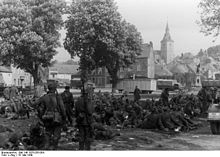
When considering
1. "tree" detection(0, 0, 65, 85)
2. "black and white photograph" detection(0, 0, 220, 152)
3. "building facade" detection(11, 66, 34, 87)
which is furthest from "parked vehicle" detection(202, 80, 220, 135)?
"building facade" detection(11, 66, 34, 87)

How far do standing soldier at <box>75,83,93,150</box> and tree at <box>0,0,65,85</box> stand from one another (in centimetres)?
897

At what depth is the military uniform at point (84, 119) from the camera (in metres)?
10.1

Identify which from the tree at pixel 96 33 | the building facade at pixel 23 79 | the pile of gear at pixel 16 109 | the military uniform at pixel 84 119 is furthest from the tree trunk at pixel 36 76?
the military uniform at pixel 84 119

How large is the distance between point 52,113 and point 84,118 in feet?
2.58

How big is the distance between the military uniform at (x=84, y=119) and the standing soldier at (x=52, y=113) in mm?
387

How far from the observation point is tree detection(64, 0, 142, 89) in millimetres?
15242

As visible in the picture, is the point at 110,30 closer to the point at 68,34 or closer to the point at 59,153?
the point at 68,34

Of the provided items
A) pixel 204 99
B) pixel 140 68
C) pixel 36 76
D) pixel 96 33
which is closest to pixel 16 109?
pixel 36 76

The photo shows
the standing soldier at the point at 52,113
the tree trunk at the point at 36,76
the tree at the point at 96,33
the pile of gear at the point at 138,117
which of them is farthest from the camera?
the tree trunk at the point at 36,76

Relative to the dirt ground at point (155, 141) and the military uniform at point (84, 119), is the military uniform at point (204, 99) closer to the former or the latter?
the dirt ground at point (155, 141)

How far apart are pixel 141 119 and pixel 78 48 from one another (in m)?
4.16

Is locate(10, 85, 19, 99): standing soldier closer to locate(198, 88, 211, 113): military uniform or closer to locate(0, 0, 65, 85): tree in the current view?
locate(0, 0, 65, 85): tree

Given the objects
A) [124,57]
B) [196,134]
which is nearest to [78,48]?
[124,57]

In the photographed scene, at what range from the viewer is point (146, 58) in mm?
22328
